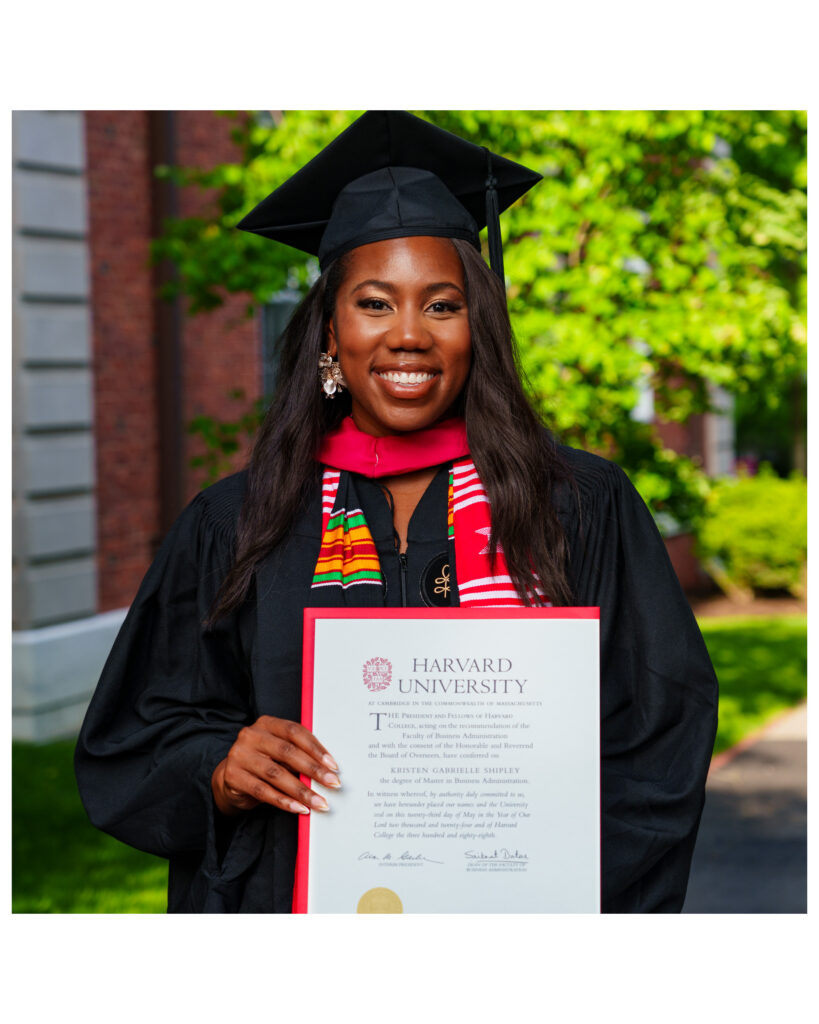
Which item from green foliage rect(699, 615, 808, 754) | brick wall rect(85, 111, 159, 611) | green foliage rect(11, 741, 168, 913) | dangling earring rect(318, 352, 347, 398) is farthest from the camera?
green foliage rect(699, 615, 808, 754)

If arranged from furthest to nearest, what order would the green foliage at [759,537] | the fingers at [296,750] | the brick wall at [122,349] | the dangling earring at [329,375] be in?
the green foliage at [759,537] → the brick wall at [122,349] → the dangling earring at [329,375] → the fingers at [296,750]

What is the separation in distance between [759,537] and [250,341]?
26.3 feet

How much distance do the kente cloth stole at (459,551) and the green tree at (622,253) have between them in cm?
322

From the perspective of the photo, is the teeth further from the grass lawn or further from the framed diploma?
the grass lawn

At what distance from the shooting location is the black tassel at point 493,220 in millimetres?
2389

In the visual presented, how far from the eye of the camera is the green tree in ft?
17.6

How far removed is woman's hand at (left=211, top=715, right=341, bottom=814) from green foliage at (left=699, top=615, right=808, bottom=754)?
6219 mm

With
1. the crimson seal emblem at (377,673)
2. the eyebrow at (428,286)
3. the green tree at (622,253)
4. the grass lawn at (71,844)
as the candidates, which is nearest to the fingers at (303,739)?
the crimson seal emblem at (377,673)

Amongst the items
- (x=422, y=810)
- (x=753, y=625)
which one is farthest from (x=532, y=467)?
(x=753, y=625)

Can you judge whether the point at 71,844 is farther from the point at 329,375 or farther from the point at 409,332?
the point at 409,332

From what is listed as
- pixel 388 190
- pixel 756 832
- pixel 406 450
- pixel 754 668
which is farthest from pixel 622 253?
pixel 754 668

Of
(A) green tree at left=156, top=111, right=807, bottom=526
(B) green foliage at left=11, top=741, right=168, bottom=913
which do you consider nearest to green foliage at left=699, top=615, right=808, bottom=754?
(A) green tree at left=156, top=111, right=807, bottom=526

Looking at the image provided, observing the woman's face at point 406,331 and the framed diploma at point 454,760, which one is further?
the woman's face at point 406,331
